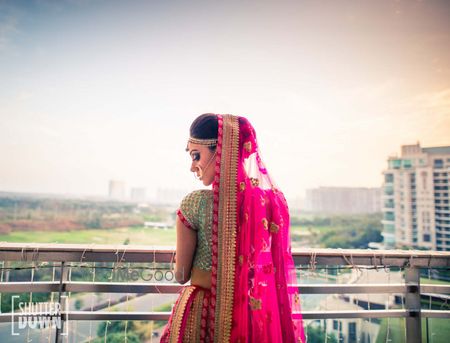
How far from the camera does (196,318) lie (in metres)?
0.98

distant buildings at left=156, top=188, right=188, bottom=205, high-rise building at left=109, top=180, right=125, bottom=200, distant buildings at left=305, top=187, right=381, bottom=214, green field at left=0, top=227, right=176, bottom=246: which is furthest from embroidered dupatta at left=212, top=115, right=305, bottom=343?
high-rise building at left=109, top=180, right=125, bottom=200

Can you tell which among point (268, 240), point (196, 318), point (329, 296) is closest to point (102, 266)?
point (196, 318)

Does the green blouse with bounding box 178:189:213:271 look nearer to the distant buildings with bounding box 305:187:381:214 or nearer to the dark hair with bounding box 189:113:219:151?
the dark hair with bounding box 189:113:219:151

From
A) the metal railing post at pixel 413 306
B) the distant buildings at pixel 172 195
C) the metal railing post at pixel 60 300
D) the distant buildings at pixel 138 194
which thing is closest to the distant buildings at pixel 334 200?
the distant buildings at pixel 172 195

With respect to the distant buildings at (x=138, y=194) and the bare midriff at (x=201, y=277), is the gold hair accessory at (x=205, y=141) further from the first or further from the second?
the distant buildings at (x=138, y=194)

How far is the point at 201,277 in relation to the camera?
Answer: 3.28ft

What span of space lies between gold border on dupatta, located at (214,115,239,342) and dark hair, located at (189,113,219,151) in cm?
4

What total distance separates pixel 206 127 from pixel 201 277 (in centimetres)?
58

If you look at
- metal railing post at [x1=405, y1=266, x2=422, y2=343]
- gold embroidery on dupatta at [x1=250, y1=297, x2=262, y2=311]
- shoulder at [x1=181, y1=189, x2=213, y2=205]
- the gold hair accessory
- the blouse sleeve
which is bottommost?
metal railing post at [x1=405, y1=266, x2=422, y2=343]

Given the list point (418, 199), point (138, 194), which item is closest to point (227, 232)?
point (138, 194)

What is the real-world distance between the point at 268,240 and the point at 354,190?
95.4 ft

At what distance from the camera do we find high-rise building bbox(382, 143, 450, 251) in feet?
78.1

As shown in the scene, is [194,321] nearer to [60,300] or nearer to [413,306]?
[60,300]

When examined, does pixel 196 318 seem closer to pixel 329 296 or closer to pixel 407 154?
pixel 329 296
